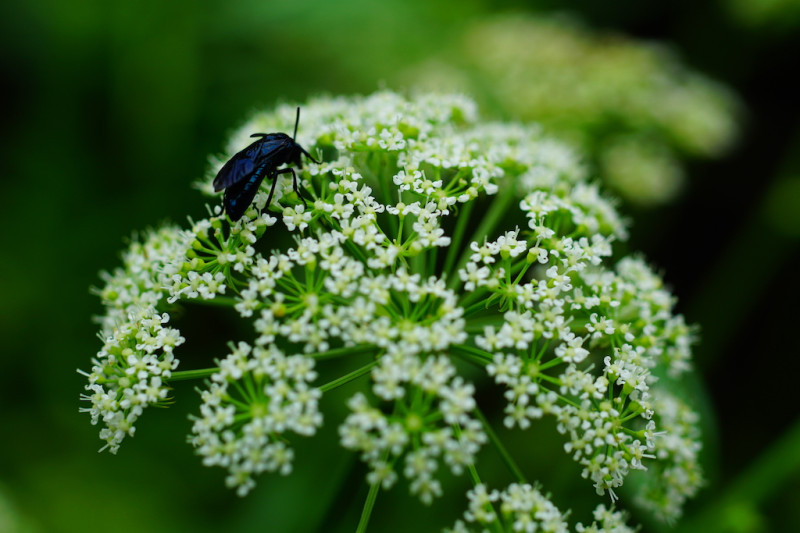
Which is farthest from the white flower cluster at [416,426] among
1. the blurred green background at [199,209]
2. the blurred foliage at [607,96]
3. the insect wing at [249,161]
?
the blurred foliage at [607,96]

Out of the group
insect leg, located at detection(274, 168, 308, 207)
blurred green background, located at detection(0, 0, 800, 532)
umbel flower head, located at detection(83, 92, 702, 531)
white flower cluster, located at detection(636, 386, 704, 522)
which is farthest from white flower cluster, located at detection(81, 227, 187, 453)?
white flower cluster, located at detection(636, 386, 704, 522)

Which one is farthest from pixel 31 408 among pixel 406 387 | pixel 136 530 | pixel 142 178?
pixel 406 387

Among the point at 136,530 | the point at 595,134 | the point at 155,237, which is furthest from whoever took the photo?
the point at 595,134

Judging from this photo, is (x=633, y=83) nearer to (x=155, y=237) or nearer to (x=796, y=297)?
(x=796, y=297)

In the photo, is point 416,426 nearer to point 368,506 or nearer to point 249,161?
point 368,506

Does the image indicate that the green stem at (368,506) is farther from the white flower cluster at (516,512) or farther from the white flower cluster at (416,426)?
the white flower cluster at (516,512)

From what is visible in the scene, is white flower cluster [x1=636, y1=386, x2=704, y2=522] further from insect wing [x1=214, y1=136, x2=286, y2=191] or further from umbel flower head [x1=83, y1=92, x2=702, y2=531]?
insect wing [x1=214, y1=136, x2=286, y2=191]
